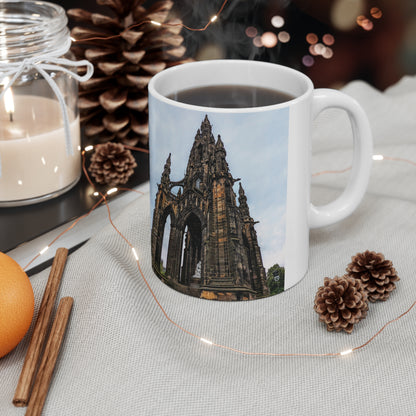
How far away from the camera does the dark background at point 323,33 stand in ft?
3.08

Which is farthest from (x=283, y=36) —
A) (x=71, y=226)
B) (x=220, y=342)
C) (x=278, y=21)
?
(x=220, y=342)

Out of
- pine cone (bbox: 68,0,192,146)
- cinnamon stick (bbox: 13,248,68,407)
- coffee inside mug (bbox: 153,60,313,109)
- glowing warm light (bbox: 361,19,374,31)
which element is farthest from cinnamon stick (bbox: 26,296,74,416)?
glowing warm light (bbox: 361,19,374,31)

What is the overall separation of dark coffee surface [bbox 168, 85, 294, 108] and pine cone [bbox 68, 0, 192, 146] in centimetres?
29

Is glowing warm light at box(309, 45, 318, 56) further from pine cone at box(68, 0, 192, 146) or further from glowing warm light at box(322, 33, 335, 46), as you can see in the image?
pine cone at box(68, 0, 192, 146)

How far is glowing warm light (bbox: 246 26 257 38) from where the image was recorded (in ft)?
3.14

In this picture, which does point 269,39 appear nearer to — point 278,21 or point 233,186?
point 278,21

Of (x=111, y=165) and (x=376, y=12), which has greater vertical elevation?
(x=376, y=12)

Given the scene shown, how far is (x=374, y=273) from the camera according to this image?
0.56m

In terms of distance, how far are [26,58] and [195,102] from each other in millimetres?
228

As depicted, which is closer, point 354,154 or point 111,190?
point 354,154

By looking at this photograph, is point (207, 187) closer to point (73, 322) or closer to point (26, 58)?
point (73, 322)

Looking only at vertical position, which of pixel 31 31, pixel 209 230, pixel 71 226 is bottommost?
pixel 71 226

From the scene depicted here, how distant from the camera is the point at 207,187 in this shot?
20.3 inches

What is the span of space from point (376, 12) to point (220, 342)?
83 centimetres
